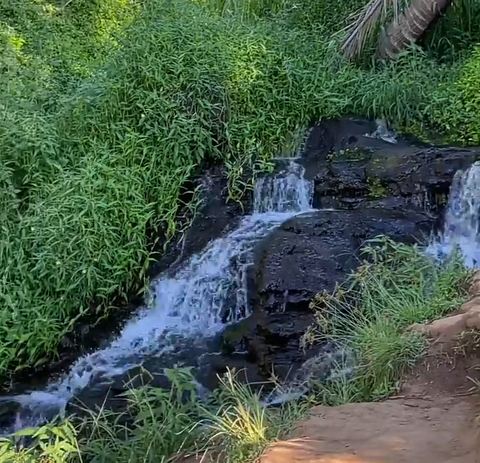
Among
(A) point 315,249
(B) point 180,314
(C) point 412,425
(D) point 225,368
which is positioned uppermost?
(A) point 315,249

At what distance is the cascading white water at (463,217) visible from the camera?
5.36 meters

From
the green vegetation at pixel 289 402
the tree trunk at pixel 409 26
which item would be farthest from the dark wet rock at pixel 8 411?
the tree trunk at pixel 409 26

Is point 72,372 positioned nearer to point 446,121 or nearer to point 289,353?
point 289,353

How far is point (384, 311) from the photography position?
3953mm

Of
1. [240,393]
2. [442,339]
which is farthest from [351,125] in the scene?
[240,393]

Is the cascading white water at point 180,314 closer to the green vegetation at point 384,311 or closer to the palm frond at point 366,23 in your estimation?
the green vegetation at point 384,311

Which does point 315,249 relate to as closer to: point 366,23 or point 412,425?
point 412,425

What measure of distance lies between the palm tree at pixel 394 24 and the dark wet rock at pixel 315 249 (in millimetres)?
2773

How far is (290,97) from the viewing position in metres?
6.81

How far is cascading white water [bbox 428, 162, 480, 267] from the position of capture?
5.36 meters

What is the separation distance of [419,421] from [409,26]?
218 inches

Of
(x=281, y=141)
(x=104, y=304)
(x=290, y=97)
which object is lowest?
(x=104, y=304)

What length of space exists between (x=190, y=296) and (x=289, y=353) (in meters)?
1.17

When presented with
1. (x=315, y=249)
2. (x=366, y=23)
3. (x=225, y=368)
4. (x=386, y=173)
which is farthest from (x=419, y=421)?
(x=366, y=23)
